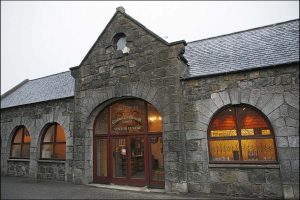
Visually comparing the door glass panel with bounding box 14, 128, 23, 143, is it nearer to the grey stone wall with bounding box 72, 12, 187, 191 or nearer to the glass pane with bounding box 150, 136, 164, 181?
the grey stone wall with bounding box 72, 12, 187, 191

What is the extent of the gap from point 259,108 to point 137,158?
4.46 meters

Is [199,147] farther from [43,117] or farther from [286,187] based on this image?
[43,117]

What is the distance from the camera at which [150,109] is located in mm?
7988

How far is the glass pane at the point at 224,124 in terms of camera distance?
668cm

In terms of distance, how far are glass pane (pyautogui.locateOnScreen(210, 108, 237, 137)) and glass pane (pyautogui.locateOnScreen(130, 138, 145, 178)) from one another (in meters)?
2.63

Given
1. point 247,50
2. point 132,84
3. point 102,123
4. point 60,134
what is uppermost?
point 247,50

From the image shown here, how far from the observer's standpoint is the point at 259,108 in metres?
6.23

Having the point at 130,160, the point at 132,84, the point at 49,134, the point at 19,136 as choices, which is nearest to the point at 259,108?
the point at 132,84

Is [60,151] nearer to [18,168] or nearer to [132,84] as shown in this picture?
[18,168]

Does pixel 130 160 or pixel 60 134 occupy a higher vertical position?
pixel 60 134

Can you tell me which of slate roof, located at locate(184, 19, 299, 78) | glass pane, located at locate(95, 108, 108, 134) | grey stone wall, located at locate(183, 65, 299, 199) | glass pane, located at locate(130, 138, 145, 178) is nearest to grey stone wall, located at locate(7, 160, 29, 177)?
glass pane, located at locate(95, 108, 108, 134)

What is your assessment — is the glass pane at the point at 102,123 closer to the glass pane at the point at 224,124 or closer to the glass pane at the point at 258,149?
the glass pane at the point at 224,124

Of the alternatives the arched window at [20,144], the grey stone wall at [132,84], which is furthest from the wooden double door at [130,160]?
the arched window at [20,144]

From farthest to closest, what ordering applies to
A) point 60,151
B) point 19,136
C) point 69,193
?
point 19,136 → point 60,151 → point 69,193
